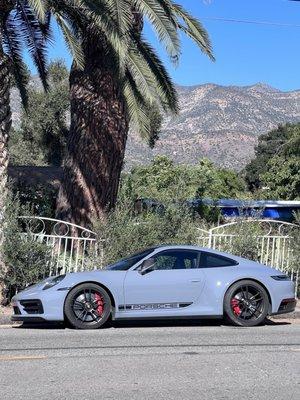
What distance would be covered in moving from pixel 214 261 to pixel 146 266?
119 cm

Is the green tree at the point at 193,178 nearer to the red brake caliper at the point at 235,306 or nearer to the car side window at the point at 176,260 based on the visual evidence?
the car side window at the point at 176,260

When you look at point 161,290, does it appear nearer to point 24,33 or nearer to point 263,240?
point 263,240

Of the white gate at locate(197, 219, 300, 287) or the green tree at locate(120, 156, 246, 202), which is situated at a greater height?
the green tree at locate(120, 156, 246, 202)

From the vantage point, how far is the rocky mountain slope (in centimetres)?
8175

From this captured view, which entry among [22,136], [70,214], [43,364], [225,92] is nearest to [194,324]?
[43,364]

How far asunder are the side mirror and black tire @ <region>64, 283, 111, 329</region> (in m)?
0.67

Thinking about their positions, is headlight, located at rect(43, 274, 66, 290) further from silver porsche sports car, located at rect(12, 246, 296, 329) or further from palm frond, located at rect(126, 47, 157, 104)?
palm frond, located at rect(126, 47, 157, 104)

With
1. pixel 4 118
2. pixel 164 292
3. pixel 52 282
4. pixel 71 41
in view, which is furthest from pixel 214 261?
pixel 71 41

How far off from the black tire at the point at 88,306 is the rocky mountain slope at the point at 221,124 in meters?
55.1

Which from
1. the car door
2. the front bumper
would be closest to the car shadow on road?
the front bumper

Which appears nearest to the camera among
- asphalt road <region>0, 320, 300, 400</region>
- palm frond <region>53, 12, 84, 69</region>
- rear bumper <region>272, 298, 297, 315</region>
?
asphalt road <region>0, 320, 300, 400</region>

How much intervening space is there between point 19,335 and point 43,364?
2.36 meters

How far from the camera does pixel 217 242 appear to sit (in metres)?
13.7

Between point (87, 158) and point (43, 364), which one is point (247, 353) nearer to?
point (43, 364)
